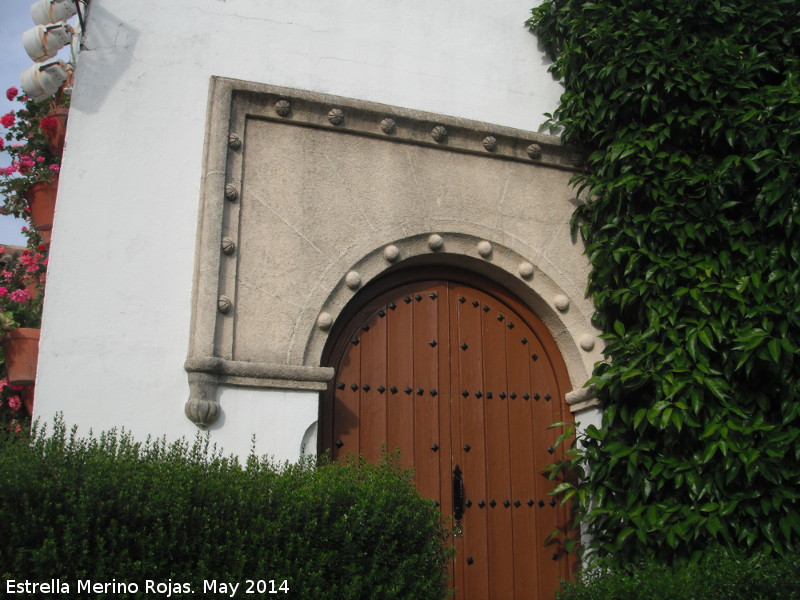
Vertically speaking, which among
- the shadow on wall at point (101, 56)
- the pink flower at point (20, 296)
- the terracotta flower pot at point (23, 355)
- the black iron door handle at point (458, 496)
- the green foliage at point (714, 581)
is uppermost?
the shadow on wall at point (101, 56)

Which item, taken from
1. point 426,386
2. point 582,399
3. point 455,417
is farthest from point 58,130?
point 582,399

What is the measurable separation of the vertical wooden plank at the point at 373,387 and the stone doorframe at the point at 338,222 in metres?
0.33

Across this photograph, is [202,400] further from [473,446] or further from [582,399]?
[582,399]

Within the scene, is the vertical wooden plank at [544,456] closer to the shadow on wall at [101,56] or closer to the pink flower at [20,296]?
the shadow on wall at [101,56]

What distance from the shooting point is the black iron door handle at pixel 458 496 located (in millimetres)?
4738

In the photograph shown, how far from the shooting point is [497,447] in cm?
495

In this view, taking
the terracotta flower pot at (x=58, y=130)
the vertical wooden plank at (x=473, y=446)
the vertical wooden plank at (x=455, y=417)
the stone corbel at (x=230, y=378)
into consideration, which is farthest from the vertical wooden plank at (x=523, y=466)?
the terracotta flower pot at (x=58, y=130)

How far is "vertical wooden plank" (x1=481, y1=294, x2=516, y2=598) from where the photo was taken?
4.78 metres

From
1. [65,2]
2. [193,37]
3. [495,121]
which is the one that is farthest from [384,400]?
[65,2]

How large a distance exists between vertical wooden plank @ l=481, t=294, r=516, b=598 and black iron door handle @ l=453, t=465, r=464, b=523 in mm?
172

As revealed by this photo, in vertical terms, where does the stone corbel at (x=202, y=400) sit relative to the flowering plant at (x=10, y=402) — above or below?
below

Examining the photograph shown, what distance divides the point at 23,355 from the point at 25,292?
1372 millimetres

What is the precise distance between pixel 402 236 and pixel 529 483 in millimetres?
1582

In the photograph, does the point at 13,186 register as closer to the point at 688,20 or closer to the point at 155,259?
the point at 155,259
